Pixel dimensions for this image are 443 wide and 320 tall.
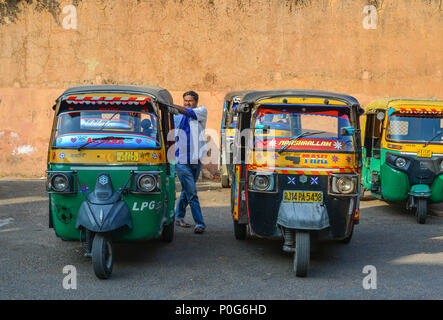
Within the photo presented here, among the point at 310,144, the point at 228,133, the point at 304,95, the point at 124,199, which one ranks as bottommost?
the point at 124,199

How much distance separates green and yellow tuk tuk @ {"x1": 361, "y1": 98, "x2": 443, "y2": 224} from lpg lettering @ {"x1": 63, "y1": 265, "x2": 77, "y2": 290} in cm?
563

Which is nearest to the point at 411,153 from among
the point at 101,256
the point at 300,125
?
the point at 300,125

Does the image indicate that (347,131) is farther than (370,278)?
Yes

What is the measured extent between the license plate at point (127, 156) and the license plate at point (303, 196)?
5.42 feet

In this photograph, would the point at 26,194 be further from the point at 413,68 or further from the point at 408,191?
the point at 413,68

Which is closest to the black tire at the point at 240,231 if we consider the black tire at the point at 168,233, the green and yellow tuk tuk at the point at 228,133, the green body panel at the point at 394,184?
the black tire at the point at 168,233

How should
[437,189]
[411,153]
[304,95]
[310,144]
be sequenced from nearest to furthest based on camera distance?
[310,144], [304,95], [437,189], [411,153]

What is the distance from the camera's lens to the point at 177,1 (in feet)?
46.0

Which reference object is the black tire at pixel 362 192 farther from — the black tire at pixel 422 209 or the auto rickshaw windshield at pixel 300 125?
the auto rickshaw windshield at pixel 300 125

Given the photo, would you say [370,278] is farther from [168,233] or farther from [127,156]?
[127,156]

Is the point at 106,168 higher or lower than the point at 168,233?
higher

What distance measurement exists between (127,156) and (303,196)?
1.92 m

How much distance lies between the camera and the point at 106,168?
17.8ft

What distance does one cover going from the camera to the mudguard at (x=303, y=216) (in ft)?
17.3
